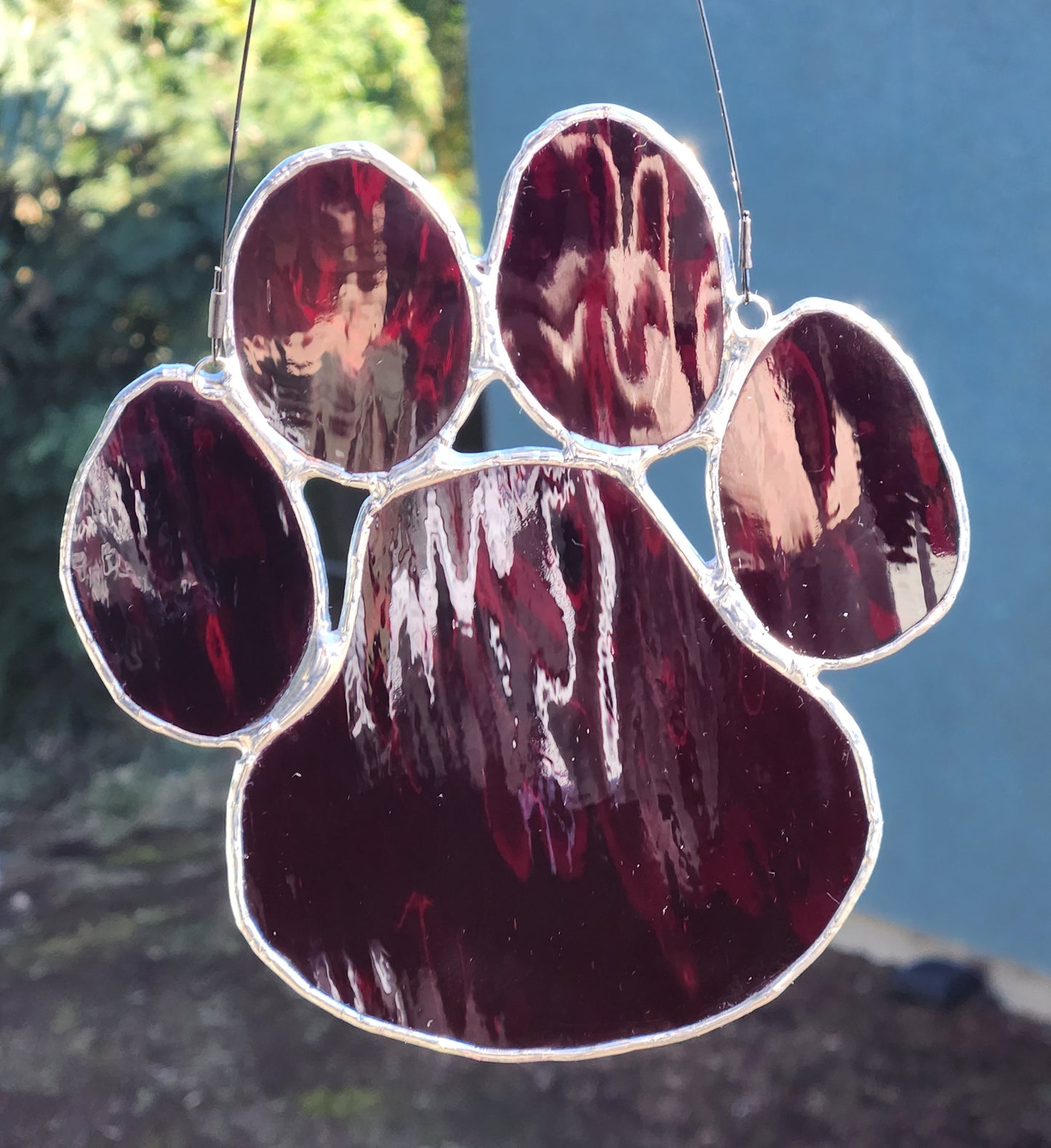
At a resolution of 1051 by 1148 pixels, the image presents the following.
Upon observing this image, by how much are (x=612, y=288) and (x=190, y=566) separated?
0.32m

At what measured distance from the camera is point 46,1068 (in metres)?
2.37

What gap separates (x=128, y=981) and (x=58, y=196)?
2.14 meters

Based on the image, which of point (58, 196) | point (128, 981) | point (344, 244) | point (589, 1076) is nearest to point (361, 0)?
point (58, 196)

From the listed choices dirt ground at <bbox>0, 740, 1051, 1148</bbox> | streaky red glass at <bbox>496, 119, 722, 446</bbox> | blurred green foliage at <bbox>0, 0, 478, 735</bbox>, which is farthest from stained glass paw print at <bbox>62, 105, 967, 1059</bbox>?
blurred green foliage at <bbox>0, 0, 478, 735</bbox>

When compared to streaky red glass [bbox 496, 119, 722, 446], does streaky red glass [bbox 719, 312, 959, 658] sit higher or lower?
lower

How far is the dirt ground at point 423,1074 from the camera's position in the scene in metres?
2.12

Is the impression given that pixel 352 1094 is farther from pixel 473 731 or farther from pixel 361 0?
pixel 361 0

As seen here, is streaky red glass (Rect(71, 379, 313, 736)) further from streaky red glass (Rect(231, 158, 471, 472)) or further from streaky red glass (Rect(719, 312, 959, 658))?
streaky red glass (Rect(719, 312, 959, 658))

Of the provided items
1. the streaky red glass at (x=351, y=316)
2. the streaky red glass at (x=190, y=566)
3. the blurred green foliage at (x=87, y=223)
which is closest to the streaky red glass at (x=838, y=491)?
the streaky red glass at (x=351, y=316)

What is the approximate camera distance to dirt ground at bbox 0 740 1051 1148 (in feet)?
6.97

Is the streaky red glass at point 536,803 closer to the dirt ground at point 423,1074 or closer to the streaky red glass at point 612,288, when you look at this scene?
the streaky red glass at point 612,288

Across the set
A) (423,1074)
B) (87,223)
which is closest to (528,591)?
(423,1074)

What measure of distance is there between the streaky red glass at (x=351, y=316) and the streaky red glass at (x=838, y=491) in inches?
7.4

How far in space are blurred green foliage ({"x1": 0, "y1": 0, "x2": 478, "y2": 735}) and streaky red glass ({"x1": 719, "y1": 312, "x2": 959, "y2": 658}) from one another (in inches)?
101
